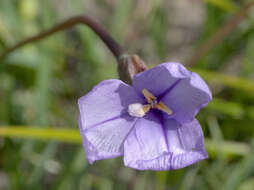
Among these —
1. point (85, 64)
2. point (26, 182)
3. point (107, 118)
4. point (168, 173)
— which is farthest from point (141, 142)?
point (85, 64)

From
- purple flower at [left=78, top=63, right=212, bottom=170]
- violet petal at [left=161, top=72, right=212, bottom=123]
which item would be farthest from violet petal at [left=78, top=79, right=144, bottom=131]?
violet petal at [left=161, top=72, right=212, bottom=123]

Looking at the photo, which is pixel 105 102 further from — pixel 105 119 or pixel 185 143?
pixel 185 143

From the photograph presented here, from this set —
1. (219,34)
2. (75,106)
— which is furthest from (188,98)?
(75,106)

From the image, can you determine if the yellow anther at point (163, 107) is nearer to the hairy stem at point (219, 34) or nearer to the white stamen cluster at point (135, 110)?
the white stamen cluster at point (135, 110)

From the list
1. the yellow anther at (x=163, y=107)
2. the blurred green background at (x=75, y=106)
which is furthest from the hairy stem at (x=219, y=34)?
the yellow anther at (x=163, y=107)

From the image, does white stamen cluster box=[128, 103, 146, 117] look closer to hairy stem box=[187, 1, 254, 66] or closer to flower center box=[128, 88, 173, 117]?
flower center box=[128, 88, 173, 117]

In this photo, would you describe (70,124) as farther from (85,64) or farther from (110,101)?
(110,101)
